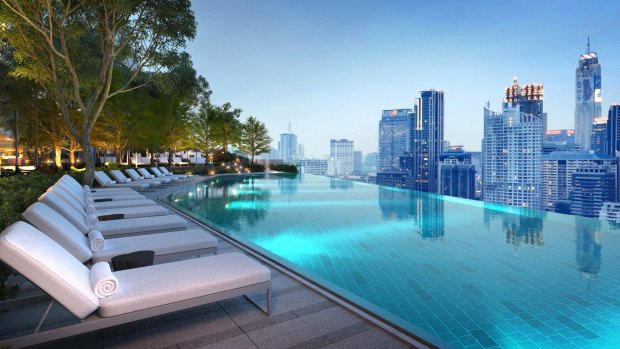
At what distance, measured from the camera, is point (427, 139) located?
113 meters

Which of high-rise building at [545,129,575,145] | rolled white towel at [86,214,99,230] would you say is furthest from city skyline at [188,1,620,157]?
high-rise building at [545,129,575,145]

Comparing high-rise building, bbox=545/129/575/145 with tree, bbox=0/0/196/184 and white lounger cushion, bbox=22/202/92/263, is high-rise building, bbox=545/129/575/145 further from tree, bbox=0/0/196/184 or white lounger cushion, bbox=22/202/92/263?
white lounger cushion, bbox=22/202/92/263

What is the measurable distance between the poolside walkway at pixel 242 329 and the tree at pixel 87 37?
9617mm

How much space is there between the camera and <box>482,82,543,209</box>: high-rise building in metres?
74.1

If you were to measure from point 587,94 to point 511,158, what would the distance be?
73.0 meters

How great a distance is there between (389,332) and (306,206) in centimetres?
836

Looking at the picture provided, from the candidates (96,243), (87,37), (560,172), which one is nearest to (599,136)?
(560,172)

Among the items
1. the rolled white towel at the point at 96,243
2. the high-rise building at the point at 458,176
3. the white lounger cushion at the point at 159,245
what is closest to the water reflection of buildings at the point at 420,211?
the white lounger cushion at the point at 159,245

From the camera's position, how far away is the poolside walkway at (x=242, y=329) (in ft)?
8.19

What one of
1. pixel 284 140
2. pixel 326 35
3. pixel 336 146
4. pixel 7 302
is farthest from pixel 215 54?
pixel 336 146

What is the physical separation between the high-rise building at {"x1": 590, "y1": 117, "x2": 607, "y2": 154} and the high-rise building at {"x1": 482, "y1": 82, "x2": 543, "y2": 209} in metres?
18.4

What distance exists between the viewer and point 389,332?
2680mm

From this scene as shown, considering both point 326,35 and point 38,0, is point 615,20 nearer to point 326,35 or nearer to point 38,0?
point 326,35

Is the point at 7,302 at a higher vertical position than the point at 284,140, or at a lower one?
lower
